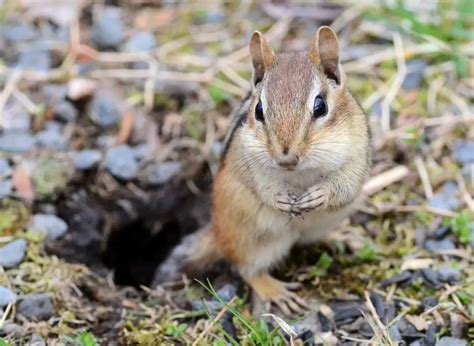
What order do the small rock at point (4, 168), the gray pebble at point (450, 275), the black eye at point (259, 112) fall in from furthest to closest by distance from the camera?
the small rock at point (4, 168)
the gray pebble at point (450, 275)
the black eye at point (259, 112)

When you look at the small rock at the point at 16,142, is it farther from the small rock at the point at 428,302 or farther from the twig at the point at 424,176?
the small rock at the point at 428,302

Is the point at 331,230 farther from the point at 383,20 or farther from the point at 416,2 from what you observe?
the point at 416,2

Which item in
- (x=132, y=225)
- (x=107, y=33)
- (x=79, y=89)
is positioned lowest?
(x=132, y=225)

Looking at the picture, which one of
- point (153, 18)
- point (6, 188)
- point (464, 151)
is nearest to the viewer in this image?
point (6, 188)

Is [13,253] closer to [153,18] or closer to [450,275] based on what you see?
[450,275]

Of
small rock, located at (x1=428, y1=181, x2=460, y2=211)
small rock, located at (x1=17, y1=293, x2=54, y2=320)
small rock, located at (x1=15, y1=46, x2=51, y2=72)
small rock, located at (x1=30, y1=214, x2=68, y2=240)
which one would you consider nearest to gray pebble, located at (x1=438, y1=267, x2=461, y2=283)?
small rock, located at (x1=428, y1=181, x2=460, y2=211)

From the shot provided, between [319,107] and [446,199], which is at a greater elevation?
[319,107]

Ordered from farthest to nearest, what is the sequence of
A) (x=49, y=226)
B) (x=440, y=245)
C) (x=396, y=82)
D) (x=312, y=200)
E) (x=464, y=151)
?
(x=396, y=82) → (x=464, y=151) → (x=49, y=226) → (x=440, y=245) → (x=312, y=200)

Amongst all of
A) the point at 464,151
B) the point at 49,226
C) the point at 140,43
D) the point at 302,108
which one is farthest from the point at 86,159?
the point at 464,151

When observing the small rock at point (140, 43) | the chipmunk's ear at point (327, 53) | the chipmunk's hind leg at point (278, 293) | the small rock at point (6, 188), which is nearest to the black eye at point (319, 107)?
the chipmunk's ear at point (327, 53)
